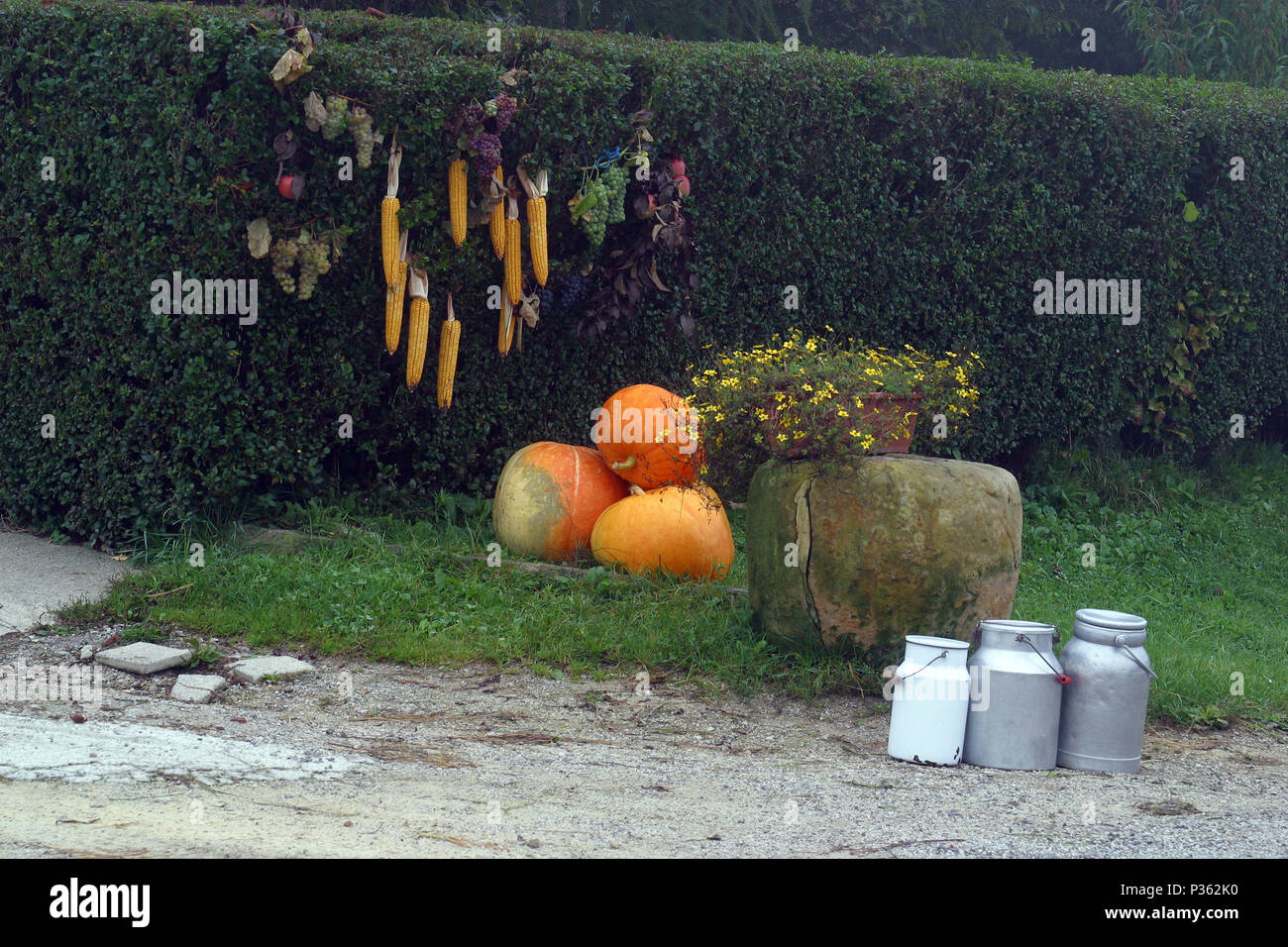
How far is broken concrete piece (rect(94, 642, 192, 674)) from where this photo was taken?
5.39 meters

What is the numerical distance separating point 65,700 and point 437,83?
359 cm

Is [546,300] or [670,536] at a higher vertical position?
[546,300]

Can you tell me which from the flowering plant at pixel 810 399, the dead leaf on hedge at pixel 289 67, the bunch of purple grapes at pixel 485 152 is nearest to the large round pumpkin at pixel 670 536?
the flowering plant at pixel 810 399

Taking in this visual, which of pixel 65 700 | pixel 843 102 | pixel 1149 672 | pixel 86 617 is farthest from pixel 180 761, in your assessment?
pixel 843 102

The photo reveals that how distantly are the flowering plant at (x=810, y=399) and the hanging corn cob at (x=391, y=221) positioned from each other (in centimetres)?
190

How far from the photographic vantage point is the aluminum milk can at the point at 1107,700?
4.64 m

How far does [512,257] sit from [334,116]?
1.21 m

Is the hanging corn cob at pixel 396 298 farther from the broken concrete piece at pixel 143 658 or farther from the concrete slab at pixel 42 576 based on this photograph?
the broken concrete piece at pixel 143 658

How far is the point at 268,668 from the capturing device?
5.41m

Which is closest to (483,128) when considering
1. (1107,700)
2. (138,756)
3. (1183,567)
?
(138,756)

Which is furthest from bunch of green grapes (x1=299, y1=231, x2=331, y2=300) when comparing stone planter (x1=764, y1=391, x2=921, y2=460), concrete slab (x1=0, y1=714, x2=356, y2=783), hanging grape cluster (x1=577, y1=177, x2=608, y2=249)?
concrete slab (x1=0, y1=714, x2=356, y2=783)

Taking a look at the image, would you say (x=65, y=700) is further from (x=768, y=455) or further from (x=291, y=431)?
(x=768, y=455)

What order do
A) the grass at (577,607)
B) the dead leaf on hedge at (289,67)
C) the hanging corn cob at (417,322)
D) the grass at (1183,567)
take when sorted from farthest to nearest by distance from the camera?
the hanging corn cob at (417,322)
the dead leaf on hedge at (289,67)
the grass at (1183,567)
the grass at (577,607)

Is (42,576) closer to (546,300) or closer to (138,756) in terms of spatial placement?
(138,756)
